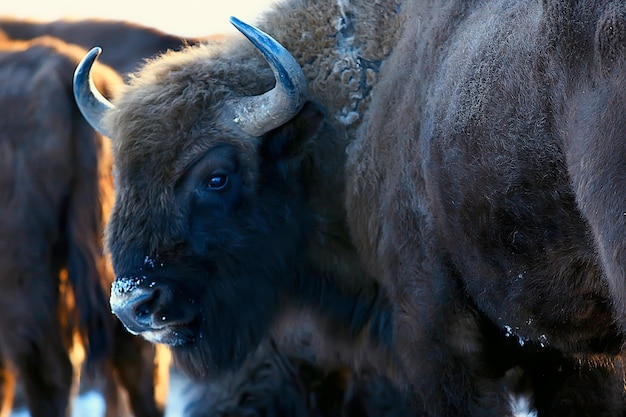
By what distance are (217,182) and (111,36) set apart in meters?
4.46

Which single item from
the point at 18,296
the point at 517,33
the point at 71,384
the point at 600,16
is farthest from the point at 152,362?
the point at 600,16

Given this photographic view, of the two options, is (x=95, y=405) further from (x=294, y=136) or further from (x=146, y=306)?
(x=294, y=136)

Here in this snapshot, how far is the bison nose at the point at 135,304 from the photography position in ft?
11.7

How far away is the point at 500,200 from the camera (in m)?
2.83

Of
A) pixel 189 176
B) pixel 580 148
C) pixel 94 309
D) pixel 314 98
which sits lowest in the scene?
pixel 94 309

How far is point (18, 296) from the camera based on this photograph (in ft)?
17.4

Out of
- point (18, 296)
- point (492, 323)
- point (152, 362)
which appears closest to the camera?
point (492, 323)

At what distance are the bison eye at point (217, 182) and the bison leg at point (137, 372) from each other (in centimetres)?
213

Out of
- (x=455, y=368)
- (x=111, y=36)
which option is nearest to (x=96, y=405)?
(x=111, y=36)

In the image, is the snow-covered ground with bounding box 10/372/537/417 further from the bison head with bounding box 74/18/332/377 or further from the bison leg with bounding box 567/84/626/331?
the bison leg with bounding box 567/84/626/331

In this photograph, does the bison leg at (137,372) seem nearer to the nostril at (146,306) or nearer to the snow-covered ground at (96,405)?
the snow-covered ground at (96,405)

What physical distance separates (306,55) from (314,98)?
24 cm

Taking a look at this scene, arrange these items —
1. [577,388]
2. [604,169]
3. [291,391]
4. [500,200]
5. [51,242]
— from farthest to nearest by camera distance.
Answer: [51,242] < [291,391] < [577,388] < [500,200] < [604,169]

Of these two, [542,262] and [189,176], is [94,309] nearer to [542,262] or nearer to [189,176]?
[189,176]
